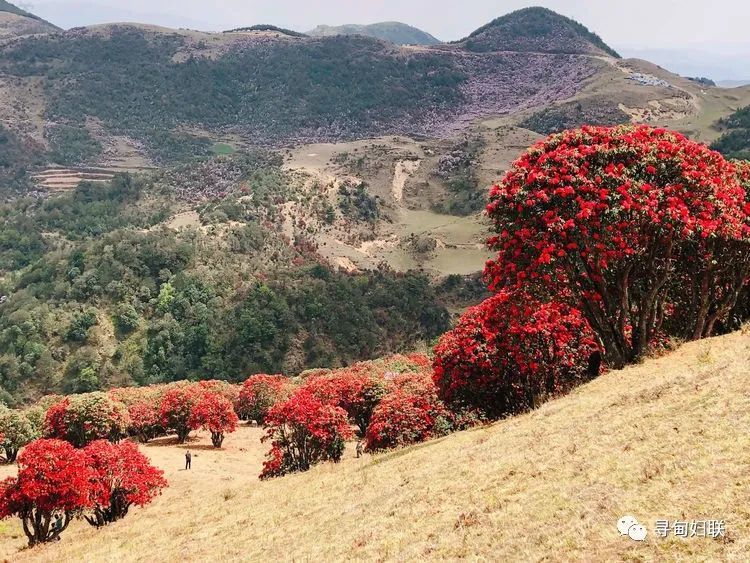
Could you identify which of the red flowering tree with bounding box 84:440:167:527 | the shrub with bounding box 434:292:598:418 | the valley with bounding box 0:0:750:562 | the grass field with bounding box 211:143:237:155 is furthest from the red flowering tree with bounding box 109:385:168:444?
the grass field with bounding box 211:143:237:155

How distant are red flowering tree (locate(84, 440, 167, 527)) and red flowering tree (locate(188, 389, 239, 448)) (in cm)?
1422

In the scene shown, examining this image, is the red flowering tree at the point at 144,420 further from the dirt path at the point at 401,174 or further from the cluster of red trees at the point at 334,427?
the dirt path at the point at 401,174

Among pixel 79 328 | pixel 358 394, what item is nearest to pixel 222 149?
pixel 79 328

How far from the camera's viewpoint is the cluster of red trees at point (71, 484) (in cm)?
1805

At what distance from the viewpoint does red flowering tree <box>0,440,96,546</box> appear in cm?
1798

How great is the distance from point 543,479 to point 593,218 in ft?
26.8

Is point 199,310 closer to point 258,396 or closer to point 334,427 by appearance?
point 258,396

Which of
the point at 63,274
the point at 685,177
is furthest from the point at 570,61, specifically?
the point at 685,177

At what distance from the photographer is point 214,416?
35750mm

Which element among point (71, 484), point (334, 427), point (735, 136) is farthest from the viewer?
point (735, 136)

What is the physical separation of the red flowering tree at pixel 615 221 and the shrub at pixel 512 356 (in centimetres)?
159

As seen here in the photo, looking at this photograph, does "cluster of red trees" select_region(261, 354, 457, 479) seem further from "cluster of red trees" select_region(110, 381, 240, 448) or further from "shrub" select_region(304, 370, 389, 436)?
"cluster of red trees" select_region(110, 381, 240, 448)

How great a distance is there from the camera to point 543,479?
975 centimetres

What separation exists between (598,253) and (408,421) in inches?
392
